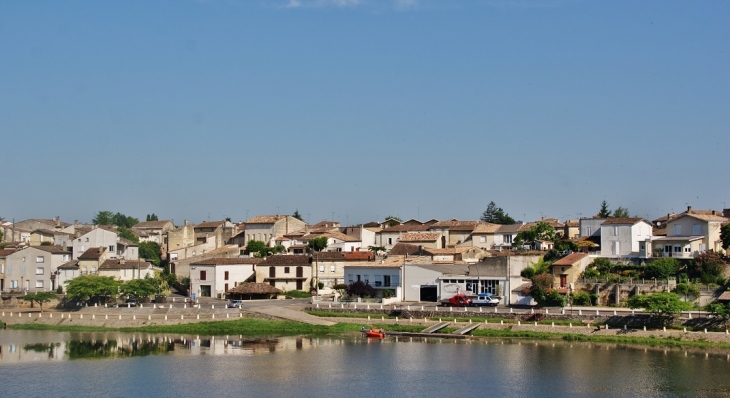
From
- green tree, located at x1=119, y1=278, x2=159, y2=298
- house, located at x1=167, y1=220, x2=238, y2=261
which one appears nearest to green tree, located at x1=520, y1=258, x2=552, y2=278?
green tree, located at x1=119, y1=278, x2=159, y2=298

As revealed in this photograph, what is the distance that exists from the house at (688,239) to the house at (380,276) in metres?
17.1

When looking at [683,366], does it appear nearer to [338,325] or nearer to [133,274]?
[338,325]

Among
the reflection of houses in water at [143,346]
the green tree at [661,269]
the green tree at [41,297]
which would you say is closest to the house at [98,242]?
the green tree at [41,297]

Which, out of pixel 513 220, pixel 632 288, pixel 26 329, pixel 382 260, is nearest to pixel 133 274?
pixel 26 329

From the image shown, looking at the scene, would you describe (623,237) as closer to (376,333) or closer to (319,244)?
(376,333)

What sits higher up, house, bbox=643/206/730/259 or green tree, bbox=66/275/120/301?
house, bbox=643/206/730/259

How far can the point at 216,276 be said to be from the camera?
71312mm

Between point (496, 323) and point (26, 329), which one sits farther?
point (26, 329)

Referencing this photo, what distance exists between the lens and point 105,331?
58969mm

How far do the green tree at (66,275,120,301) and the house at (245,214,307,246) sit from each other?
24721mm

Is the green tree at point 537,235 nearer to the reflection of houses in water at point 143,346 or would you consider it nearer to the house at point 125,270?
the reflection of houses in water at point 143,346

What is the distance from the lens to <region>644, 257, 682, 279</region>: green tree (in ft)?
186

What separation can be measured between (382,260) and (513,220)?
45718mm

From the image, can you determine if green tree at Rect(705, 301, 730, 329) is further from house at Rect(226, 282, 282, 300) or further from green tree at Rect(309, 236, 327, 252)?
green tree at Rect(309, 236, 327, 252)
